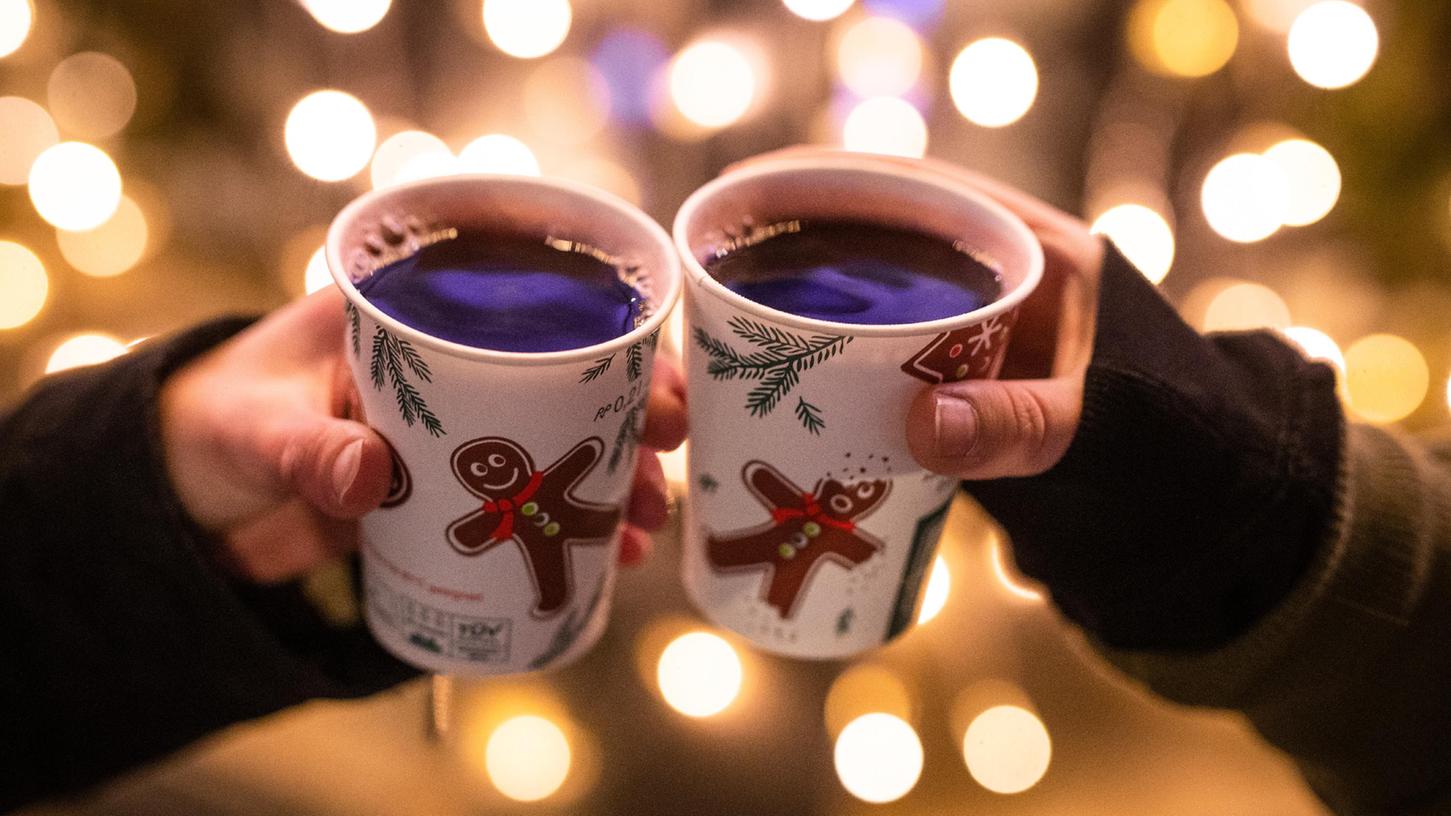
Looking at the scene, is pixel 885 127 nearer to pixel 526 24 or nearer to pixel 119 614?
pixel 526 24

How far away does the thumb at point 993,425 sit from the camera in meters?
0.78

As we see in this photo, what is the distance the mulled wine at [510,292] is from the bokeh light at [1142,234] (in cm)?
131

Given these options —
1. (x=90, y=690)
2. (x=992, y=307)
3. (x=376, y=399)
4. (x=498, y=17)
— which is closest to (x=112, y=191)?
(x=498, y=17)

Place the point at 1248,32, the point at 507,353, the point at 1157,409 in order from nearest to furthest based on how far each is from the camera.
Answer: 1. the point at 507,353
2. the point at 1157,409
3. the point at 1248,32

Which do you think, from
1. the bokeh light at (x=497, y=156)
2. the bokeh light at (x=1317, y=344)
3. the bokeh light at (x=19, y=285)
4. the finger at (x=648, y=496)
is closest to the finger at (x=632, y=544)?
the finger at (x=648, y=496)

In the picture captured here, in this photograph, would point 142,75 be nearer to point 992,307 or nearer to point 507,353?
point 507,353

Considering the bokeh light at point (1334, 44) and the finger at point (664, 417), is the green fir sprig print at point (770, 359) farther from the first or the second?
the bokeh light at point (1334, 44)

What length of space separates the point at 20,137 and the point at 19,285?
9.9 inches

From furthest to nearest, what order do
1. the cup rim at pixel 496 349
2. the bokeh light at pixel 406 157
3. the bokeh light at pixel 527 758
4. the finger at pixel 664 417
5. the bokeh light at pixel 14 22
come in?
the bokeh light at pixel 406 157 → the bokeh light at pixel 14 22 → the bokeh light at pixel 527 758 → the finger at pixel 664 417 → the cup rim at pixel 496 349

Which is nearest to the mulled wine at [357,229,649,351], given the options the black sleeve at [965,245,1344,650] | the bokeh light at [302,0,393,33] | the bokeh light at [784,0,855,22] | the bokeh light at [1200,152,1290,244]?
the black sleeve at [965,245,1344,650]

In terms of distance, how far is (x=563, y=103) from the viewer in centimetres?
214

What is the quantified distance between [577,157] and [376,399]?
1.40 m

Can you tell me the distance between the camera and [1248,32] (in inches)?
72.7

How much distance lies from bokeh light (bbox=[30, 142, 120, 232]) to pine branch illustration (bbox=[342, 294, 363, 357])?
5.03ft
